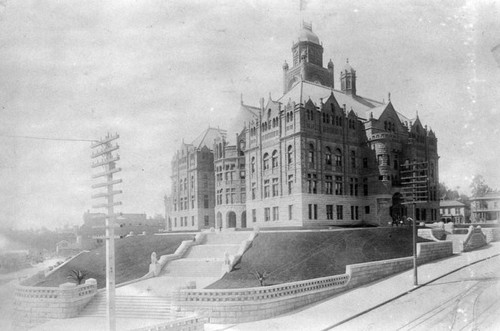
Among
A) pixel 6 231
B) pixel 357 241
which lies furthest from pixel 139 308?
pixel 357 241

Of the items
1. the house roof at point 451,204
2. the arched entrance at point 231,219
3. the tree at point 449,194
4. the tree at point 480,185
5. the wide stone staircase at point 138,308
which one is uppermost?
the tree at point 480,185

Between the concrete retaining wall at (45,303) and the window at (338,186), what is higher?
the window at (338,186)

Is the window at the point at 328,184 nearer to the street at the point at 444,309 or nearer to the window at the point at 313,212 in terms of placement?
the window at the point at 313,212

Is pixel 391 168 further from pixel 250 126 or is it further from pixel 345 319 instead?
pixel 345 319

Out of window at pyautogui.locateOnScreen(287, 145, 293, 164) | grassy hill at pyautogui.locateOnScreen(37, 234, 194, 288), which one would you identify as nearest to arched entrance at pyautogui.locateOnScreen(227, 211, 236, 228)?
window at pyautogui.locateOnScreen(287, 145, 293, 164)

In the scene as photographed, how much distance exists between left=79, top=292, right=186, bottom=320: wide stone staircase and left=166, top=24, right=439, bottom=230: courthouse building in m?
21.3

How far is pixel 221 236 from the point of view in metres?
38.0

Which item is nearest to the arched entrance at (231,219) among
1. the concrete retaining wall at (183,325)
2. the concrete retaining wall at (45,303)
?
the concrete retaining wall at (45,303)

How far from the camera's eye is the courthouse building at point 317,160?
43500 mm

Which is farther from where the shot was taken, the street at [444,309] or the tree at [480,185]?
the tree at [480,185]

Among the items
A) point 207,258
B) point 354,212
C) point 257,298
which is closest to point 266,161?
point 354,212

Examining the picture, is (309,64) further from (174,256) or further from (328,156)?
(174,256)

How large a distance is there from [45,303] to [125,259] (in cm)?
1144

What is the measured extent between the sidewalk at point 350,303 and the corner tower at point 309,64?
103 ft
